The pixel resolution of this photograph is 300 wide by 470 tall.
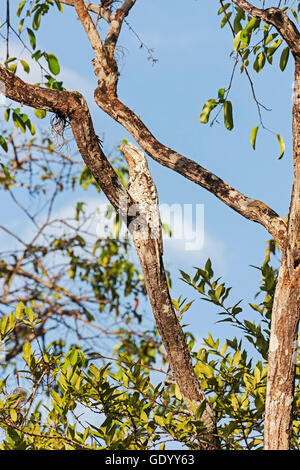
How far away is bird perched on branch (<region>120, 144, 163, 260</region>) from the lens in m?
2.24

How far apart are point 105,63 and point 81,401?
4.20 ft

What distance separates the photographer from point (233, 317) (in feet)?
8.39

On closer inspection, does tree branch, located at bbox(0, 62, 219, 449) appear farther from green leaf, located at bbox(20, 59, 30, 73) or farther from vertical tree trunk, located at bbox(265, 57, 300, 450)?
green leaf, located at bbox(20, 59, 30, 73)

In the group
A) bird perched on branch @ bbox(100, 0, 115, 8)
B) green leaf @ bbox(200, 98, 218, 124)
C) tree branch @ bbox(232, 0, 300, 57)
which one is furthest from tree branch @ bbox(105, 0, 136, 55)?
tree branch @ bbox(232, 0, 300, 57)

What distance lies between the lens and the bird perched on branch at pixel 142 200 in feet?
7.34

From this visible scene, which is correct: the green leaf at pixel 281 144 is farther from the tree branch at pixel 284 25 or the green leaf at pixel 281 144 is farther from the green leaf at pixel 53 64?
the green leaf at pixel 53 64

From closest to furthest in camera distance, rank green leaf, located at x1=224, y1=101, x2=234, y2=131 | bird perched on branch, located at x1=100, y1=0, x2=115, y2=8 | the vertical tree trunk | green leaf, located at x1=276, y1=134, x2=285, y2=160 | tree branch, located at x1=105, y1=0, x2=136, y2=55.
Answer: the vertical tree trunk → green leaf, located at x1=276, y1=134, x2=285, y2=160 → green leaf, located at x1=224, y1=101, x2=234, y2=131 → tree branch, located at x1=105, y1=0, x2=136, y2=55 → bird perched on branch, located at x1=100, y1=0, x2=115, y2=8

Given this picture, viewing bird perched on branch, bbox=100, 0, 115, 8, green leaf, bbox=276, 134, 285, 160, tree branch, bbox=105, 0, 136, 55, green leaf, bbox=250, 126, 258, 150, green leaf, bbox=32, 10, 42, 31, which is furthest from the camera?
green leaf, bbox=32, 10, 42, 31

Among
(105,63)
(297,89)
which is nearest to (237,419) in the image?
(297,89)

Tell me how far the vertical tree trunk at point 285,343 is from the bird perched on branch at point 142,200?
1.48 feet

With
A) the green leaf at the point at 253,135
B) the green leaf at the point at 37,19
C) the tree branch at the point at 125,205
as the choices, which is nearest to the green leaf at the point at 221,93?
the green leaf at the point at 253,135

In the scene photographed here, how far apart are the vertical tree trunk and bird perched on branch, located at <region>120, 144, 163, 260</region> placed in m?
0.45

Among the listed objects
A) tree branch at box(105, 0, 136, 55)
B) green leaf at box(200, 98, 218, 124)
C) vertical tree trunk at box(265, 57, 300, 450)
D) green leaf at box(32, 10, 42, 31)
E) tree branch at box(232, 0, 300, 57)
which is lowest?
vertical tree trunk at box(265, 57, 300, 450)
